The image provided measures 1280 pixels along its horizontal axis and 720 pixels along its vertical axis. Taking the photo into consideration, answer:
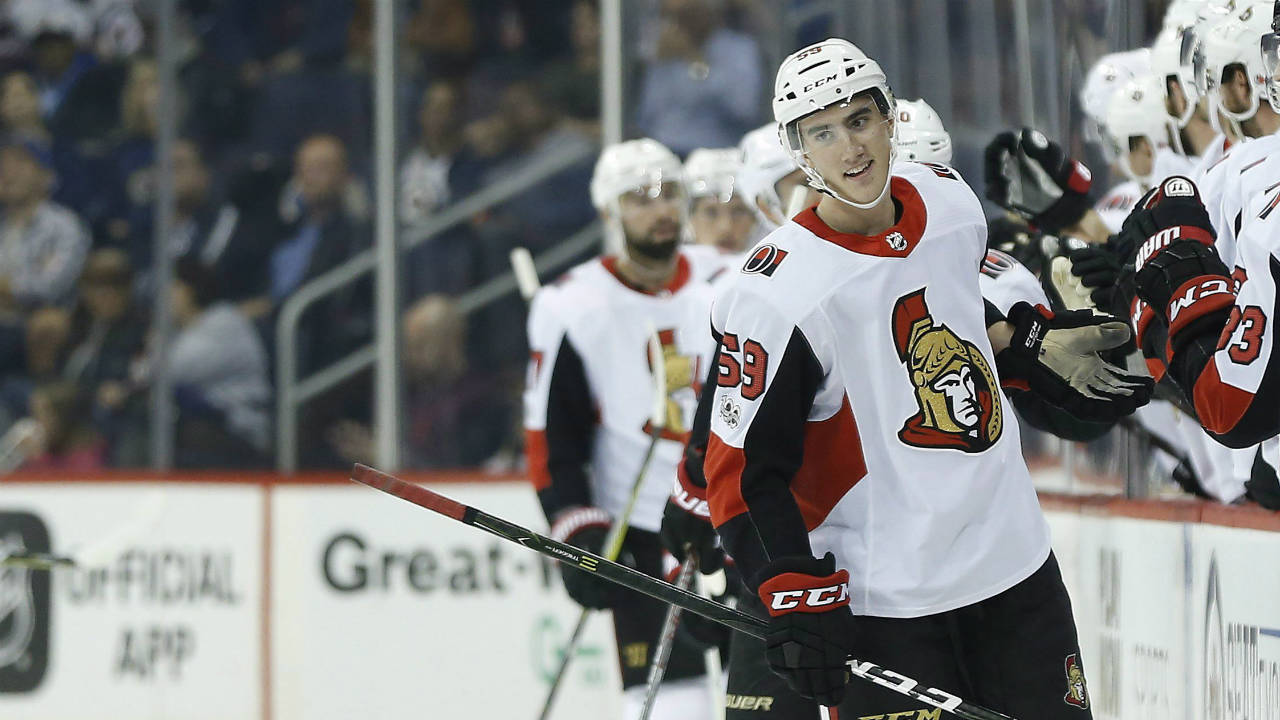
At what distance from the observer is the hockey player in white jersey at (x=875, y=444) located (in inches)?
110

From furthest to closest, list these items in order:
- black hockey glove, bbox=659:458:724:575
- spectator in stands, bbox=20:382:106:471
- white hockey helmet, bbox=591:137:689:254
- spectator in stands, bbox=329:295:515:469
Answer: spectator in stands, bbox=20:382:106:471 → spectator in stands, bbox=329:295:515:469 → white hockey helmet, bbox=591:137:689:254 → black hockey glove, bbox=659:458:724:575

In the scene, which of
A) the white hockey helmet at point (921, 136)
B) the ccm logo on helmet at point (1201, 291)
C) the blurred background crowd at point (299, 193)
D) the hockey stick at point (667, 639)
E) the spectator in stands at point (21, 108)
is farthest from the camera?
the spectator in stands at point (21, 108)

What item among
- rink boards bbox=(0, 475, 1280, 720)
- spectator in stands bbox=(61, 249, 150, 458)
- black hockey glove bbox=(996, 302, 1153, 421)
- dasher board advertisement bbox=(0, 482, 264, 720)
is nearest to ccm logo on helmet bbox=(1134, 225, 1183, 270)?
black hockey glove bbox=(996, 302, 1153, 421)

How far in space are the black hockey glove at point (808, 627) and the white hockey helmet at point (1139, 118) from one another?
175 centimetres

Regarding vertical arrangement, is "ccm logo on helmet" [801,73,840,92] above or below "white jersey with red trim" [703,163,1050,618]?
above

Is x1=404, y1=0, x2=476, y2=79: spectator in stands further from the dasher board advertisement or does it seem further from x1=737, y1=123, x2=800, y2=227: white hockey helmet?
x1=737, y1=123, x2=800, y2=227: white hockey helmet

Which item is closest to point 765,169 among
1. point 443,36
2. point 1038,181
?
point 1038,181

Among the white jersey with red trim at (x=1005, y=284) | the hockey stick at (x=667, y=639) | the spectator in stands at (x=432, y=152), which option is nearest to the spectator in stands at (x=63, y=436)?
the spectator in stands at (x=432, y=152)

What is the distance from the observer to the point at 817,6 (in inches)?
271

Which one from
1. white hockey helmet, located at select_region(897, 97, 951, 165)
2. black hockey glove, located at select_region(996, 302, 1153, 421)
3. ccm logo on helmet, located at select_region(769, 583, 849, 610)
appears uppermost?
white hockey helmet, located at select_region(897, 97, 951, 165)

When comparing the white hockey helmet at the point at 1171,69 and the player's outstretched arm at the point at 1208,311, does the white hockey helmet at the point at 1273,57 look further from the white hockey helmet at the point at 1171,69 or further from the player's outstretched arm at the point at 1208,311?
the white hockey helmet at the point at 1171,69

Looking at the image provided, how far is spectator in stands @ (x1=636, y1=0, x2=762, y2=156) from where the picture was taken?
25.1 ft

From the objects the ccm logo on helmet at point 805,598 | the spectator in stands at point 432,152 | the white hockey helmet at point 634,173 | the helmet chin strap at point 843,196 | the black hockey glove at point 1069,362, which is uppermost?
the spectator in stands at point 432,152

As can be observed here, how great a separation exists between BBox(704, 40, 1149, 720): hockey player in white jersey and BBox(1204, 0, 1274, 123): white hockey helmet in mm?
457
